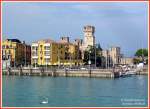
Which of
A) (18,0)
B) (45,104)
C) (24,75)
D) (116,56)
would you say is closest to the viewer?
(18,0)

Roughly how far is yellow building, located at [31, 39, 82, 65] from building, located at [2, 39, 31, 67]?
1.91 meters

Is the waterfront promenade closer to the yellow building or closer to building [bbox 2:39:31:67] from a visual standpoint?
building [bbox 2:39:31:67]

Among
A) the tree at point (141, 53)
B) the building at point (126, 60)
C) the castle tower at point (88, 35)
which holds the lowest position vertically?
the building at point (126, 60)

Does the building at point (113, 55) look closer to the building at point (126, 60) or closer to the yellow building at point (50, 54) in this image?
the building at point (126, 60)

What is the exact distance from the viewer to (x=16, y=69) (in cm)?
4922

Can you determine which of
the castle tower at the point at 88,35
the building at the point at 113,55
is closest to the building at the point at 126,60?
the building at the point at 113,55

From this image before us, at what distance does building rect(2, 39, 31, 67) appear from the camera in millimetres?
55216

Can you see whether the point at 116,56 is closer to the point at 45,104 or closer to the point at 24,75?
the point at 24,75

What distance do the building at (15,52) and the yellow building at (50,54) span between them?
1.91 m

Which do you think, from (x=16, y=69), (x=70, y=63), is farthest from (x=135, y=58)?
(x=16, y=69)

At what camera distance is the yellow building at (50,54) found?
5422 cm

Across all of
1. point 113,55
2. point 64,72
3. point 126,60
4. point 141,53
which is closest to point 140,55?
point 141,53

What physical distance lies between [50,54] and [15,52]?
433 centimetres

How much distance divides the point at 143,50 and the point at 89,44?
24.2ft
